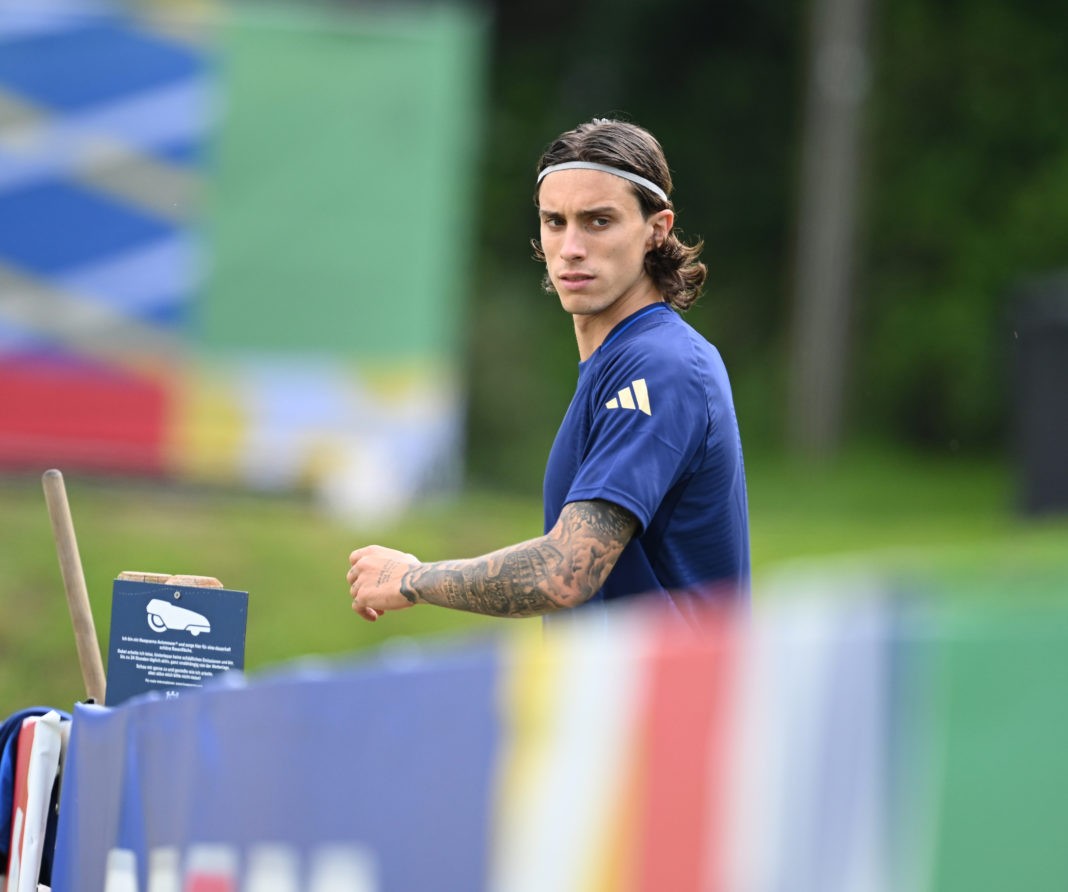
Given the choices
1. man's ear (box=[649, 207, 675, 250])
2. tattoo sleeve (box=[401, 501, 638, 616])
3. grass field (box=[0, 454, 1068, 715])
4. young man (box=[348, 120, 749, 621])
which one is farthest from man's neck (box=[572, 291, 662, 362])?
grass field (box=[0, 454, 1068, 715])

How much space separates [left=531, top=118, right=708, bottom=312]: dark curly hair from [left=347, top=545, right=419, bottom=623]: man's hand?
83 cm

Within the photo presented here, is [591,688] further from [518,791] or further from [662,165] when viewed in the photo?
[662,165]

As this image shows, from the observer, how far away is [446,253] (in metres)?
15.6

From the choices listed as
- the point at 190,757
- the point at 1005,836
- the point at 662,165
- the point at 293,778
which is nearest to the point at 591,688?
the point at 1005,836

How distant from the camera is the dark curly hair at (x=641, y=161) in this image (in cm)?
397

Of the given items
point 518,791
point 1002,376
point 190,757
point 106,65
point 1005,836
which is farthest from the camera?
point 1002,376

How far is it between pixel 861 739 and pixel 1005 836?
0.18 meters

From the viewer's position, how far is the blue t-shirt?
11.6ft

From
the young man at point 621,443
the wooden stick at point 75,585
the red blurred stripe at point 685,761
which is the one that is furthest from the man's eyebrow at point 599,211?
the red blurred stripe at point 685,761

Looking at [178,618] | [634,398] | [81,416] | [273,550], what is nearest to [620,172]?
[634,398]

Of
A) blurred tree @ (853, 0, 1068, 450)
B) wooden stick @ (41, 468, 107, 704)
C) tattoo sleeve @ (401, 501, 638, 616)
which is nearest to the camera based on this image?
tattoo sleeve @ (401, 501, 638, 616)

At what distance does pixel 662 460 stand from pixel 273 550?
9372 mm

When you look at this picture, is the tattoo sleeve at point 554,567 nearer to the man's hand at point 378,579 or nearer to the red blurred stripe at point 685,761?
the man's hand at point 378,579

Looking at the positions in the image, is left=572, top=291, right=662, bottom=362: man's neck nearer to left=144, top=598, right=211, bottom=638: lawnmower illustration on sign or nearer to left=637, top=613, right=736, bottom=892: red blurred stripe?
left=144, top=598, right=211, bottom=638: lawnmower illustration on sign
